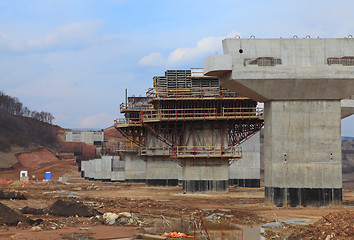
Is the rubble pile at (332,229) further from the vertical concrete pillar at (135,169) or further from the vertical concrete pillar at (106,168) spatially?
the vertical concrete pillar at (106,168)

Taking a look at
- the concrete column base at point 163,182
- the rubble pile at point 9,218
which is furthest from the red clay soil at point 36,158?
the rubble pile at point 9,218

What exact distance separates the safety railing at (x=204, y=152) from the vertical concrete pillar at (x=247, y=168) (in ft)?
55.2

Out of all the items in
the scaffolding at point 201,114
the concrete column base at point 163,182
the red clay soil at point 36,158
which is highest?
the scaffolding at point 201,114

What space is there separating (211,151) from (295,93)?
1779cm

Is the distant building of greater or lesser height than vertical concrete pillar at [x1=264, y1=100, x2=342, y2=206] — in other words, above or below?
above

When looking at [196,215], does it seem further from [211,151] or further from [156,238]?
[211,151]

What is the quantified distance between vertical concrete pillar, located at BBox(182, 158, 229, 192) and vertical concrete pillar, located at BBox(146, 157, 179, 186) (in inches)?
676

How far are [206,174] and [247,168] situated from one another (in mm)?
18439

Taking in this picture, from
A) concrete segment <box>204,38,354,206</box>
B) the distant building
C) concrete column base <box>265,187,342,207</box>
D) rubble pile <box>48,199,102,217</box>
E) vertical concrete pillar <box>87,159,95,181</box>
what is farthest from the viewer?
the distant building

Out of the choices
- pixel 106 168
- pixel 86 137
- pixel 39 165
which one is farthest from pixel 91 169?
pixel 86 137

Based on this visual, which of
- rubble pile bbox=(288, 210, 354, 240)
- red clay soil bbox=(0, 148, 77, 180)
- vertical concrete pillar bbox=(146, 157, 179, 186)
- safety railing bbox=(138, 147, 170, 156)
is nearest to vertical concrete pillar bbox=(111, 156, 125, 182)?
vertical concrete pillar bbox=(146, 157, 179, 186)

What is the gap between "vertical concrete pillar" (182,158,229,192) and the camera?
1935 inches

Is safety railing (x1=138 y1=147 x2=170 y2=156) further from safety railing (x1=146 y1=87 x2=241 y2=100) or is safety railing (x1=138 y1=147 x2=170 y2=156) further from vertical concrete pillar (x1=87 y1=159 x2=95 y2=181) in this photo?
vertical concrete pillar (x1=87 y1=159 x2=95 y2=181)

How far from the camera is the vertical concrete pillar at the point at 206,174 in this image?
49.2 m
